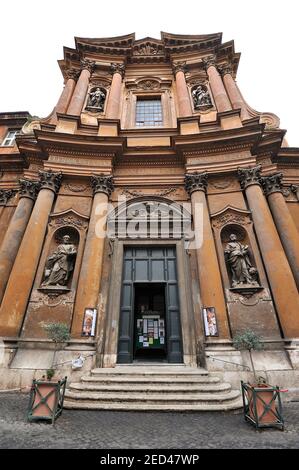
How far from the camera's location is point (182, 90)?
44.4ft

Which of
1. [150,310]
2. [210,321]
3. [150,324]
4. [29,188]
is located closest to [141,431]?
[210,321]

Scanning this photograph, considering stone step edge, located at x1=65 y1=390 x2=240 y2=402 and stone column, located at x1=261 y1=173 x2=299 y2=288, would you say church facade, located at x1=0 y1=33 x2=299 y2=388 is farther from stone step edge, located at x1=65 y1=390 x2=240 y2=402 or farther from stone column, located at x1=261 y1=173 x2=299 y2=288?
stone step edge, located at x1=65 y1=390 x2=240 y2=402

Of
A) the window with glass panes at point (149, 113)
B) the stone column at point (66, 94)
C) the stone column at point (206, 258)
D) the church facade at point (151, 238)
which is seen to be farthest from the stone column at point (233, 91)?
the stone column at point (66, 94)

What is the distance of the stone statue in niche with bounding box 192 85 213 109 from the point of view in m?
13.1

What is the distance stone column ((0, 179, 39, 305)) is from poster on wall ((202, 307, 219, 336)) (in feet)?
22.2

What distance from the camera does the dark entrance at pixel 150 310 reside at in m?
8.21

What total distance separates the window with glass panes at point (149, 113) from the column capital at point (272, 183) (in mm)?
6716

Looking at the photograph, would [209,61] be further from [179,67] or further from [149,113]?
[149,113]

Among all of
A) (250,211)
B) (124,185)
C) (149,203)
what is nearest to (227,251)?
(250,211)

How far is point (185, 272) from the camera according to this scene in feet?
29.5

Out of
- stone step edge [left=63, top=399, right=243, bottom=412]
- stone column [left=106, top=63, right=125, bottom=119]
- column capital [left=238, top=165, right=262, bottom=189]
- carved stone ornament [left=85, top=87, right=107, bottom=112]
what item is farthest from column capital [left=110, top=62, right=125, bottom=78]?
stone step edge [left=63, top=399, right=243, bottom=412]

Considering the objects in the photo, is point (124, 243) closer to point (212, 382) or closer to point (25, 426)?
point (212, 382)

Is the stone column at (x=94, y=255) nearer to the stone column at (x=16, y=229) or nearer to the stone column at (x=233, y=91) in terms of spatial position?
the stone column at (x=16, y=229)

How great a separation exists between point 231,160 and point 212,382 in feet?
27.0
